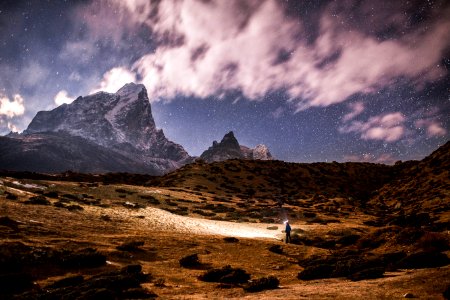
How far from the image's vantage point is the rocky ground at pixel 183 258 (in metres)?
12.0

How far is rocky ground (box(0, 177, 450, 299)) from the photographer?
12016mm

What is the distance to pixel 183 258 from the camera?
18578 mm

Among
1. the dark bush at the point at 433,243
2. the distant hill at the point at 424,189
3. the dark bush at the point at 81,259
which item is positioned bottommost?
the dark bush at the point at 81,259

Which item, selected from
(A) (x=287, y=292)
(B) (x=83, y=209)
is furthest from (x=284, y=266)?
(B) (x=83, y=209)

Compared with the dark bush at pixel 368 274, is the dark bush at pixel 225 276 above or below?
below

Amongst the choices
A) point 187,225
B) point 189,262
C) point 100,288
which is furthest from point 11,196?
point 100,288

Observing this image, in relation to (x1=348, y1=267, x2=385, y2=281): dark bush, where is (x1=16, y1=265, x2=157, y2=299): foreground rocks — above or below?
below

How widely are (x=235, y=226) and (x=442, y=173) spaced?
52064 mm

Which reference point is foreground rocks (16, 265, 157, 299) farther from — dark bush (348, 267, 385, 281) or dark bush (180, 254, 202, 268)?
dark bush (348, 267, 385, 281)

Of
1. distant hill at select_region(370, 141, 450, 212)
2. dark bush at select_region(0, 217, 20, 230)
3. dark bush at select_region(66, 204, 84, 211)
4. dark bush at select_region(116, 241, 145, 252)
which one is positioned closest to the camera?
dark bush at select_region(116, 241, 145, 252)

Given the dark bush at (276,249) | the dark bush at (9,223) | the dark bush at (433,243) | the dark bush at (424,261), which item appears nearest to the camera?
the dark bush at (424,261)

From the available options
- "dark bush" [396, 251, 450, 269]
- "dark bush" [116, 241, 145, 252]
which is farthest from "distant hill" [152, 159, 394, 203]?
"dark bush" [396, 251, 450, 269]

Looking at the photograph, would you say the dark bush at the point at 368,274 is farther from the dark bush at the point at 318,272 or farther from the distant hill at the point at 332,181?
the distant hill at the point at 332,181

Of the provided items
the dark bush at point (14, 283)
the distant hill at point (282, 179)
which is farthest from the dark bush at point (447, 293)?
the distant hill at point (282, 179)
